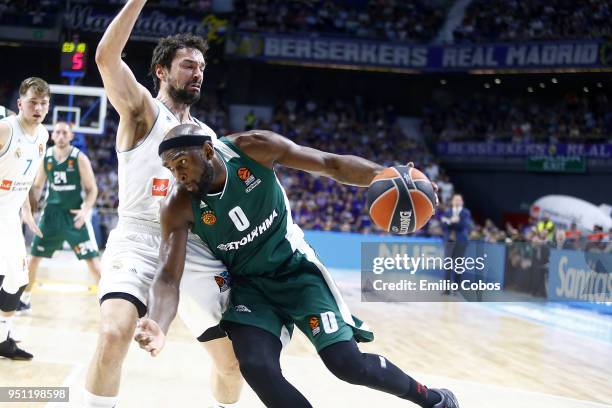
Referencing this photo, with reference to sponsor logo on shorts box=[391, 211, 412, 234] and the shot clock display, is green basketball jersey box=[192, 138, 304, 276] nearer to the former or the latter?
sponsor logo on shorts box=[391, 211, 412, 234]

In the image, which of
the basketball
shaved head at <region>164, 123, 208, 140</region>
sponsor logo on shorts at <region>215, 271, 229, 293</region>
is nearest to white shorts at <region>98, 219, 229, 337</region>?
sponsor logo on shorts at <region>215, 271, 229, 293</region>

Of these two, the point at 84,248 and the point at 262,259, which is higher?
the point at 262,259

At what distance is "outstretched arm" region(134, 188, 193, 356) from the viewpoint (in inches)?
119

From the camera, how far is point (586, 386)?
591 centimetres

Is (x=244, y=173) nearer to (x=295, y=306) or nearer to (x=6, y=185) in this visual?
(x=295, y=306)

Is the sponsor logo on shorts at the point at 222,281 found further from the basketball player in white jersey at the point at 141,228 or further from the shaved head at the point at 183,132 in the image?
the shaved head at the point at 183,132

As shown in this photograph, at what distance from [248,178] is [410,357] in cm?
391

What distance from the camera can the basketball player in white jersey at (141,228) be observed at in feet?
10.5

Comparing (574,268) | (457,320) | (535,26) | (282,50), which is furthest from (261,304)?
(535,26)

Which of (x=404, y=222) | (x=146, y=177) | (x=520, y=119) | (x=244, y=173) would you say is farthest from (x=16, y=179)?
(x=520, y=119)

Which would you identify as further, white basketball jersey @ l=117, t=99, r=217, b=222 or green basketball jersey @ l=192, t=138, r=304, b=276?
white basketball jersey @ l=117, t=99, r=217, b=222

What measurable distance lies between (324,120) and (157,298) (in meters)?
21.7

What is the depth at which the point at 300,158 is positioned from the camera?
11.3 ft

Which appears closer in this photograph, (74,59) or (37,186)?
(37,186)
